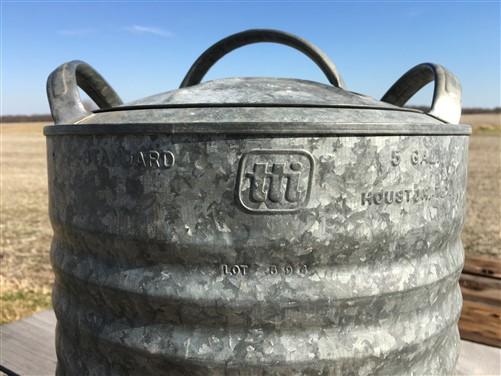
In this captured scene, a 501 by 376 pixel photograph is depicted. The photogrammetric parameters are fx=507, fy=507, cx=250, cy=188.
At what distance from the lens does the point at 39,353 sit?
2428 millimetres

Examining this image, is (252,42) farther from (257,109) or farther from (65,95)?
(257,109)

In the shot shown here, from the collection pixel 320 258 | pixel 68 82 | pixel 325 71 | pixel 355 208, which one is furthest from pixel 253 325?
pixel 325 71

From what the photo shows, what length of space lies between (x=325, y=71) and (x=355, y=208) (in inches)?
46.4

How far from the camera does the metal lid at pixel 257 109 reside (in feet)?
4.03

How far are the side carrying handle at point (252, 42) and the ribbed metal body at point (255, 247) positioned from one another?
0.95 meters

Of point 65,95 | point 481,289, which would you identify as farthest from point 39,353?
point 481,289

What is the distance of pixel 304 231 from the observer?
4.14 ft

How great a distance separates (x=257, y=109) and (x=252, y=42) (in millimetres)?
1046

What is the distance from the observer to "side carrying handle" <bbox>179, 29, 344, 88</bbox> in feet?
7.31

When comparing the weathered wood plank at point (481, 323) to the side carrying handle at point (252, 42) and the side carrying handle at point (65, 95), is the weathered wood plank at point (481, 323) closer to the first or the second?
the side carrying handle at point (252, 42)

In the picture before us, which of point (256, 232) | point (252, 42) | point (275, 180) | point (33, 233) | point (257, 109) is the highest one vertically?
point (252, 42)

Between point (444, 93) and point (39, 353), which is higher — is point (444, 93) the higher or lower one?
the higher one

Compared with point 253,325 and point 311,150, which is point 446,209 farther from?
point 253,325

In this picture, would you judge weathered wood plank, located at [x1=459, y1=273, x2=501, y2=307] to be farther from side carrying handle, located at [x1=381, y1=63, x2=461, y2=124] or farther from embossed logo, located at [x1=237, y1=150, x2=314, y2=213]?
embossed logo, located at [x1=237, y1=150, x2=314, y2=213]
